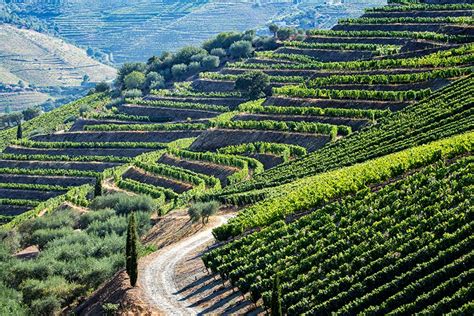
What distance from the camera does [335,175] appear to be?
65.4m

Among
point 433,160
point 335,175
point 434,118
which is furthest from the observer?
point 434,118

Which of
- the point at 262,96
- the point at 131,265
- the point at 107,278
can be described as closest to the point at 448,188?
the point at 131,265

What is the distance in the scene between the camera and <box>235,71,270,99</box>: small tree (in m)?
130

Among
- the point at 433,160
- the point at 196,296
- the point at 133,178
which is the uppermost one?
Result: the point at 433,160

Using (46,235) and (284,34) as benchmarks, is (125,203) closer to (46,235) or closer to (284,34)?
(46,235)

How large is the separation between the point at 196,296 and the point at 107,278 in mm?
14402

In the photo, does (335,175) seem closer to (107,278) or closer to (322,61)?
(107,278)

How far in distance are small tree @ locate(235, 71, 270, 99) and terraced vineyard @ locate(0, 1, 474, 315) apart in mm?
1128

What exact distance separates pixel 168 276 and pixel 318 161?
30.3 m

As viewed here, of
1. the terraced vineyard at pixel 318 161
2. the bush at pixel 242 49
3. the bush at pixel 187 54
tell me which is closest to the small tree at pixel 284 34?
the terraced vineyard at pixel 318 161

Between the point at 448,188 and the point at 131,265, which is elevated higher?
the point at 448,188

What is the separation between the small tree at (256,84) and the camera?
130 m

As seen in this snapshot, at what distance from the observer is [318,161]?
83000mm

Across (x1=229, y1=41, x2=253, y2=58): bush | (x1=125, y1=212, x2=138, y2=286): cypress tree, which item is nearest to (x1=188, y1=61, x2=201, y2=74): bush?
(x1=229, y1=41, x2=253, y2=58): bush
